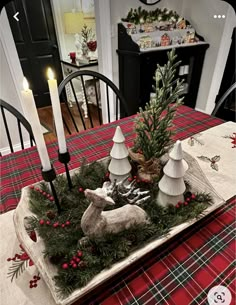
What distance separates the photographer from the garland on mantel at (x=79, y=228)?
0.44 meters

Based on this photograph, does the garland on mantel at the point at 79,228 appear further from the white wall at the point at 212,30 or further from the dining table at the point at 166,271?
the white wall at the point at 212,30

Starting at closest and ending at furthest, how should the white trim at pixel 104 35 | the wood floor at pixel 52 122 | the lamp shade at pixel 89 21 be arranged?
the white trim at pixel 104 35 < the wood floor at pixel 52 122 < the lamp shade at pixel 89 21

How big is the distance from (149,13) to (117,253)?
2604 millimetres

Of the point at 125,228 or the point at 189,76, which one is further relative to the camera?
the point at 189,76

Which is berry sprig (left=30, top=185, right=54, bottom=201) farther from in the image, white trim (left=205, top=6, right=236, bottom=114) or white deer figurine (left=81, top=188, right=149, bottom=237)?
white trim (left=205, top=6, right=236, bottom=114)

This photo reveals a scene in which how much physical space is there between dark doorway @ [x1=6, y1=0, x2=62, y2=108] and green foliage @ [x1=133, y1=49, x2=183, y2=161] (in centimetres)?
309

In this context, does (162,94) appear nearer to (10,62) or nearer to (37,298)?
(37,298)

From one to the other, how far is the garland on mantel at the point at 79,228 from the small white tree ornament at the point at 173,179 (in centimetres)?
2

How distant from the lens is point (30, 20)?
2996mm

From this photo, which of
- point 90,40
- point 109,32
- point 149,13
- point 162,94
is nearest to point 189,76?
point 149,13

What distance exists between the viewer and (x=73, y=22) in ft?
10.2

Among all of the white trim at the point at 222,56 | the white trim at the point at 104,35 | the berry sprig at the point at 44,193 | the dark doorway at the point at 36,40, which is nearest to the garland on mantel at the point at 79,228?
the berry sprig at the point at 44,193

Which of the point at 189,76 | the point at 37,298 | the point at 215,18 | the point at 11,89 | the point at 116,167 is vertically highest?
the point at 215,18

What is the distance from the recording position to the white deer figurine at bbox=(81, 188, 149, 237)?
459 millimetres
